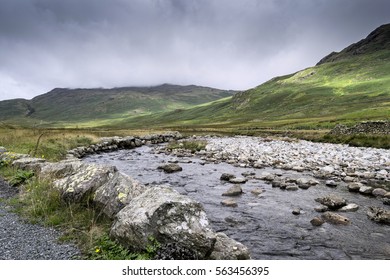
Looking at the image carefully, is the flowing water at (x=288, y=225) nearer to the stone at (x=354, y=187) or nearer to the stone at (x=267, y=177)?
the stone at (x=354, y=187)

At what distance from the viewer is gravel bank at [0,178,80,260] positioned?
21.1ft

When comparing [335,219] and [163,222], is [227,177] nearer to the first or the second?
[335,219]

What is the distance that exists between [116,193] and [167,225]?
3132mm

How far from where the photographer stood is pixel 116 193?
9086 mm

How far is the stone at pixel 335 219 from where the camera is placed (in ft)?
36.3

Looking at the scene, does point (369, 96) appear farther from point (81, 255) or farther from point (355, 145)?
point (81, 255)

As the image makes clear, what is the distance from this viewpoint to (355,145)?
34.6 meters

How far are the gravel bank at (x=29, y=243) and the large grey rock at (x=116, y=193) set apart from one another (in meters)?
1.59

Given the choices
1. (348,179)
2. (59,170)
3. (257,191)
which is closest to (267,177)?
(257,191)

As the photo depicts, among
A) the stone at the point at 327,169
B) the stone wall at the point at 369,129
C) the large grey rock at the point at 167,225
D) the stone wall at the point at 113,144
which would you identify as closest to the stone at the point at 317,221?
the large grey rock at the point at 167,225

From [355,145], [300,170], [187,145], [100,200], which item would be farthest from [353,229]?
[187,145]

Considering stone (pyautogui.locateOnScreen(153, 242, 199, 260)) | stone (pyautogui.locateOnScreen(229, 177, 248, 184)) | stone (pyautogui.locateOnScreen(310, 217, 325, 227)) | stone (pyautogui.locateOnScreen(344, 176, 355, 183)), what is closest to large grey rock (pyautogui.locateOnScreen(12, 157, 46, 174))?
stone (pyautogui.locateOnScreen(153, 242, 199, 260))

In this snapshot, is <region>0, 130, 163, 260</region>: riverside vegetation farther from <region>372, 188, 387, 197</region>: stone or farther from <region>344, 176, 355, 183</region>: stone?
<region>344, 176, 355, 183</region>: stone

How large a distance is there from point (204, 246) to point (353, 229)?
270 inches
